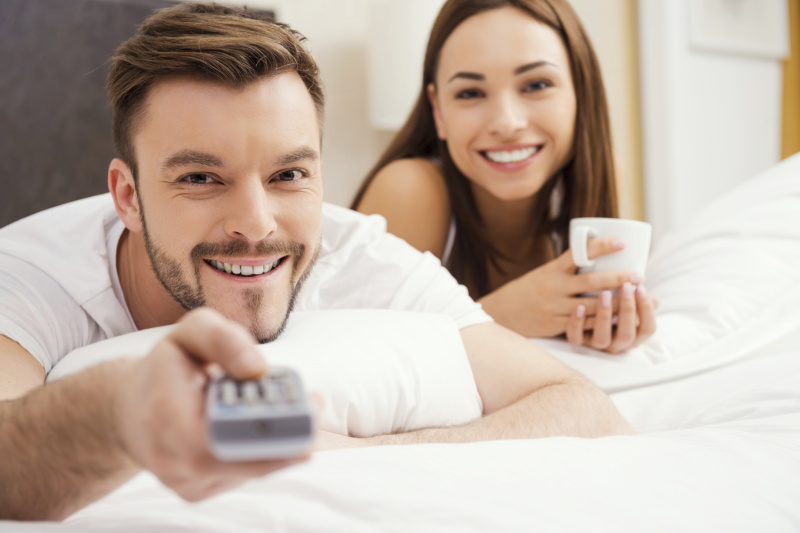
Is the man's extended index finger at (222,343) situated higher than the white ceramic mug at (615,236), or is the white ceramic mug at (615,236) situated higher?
the man's extended index finger at (222,343)

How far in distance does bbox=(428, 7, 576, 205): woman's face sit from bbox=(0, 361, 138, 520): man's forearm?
1242mm

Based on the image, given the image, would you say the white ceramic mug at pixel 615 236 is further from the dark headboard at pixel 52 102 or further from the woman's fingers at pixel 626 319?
the dark headboard at pixel 52 102

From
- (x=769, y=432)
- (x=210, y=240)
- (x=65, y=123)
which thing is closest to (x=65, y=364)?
(x=210, y=240)

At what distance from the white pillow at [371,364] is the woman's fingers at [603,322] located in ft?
1.25

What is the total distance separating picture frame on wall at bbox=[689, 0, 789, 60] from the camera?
2.75m

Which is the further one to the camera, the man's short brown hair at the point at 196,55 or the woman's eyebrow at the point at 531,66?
the woman's eyebrow at the point at 531,66

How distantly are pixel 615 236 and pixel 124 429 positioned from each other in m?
0.96

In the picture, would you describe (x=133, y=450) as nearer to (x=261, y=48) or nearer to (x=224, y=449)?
(x=224, y=449)

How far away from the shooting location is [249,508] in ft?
1.65

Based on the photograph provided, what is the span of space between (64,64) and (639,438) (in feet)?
4.82

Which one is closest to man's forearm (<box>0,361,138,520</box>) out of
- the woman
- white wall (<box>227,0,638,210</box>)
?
the woman

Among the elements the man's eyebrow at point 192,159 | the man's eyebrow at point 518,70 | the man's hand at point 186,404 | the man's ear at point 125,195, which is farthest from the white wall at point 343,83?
the man's hand at point 186,404

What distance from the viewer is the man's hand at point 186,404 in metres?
0.40

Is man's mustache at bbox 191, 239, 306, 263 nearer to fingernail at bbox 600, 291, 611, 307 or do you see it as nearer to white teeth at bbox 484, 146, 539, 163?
fingernail at bbox 600, 291, 611, 307
